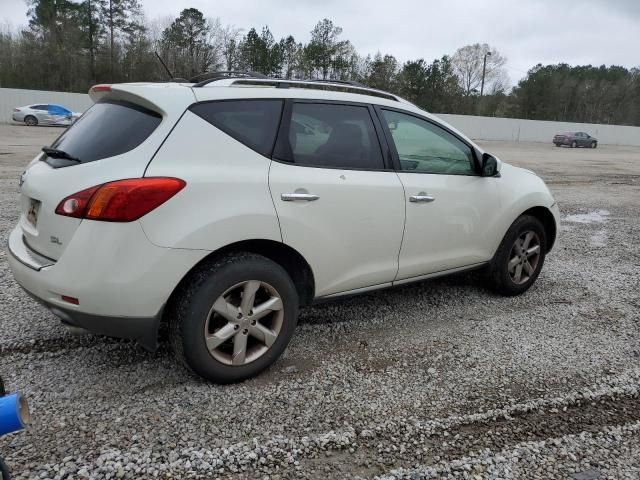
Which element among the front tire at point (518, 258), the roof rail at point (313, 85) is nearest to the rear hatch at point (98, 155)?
the roof rail at point (313, 85)

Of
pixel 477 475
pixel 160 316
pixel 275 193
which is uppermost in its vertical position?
pixel 275 193

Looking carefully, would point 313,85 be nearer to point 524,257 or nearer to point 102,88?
point 102,88

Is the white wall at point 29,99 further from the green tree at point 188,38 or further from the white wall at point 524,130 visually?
the white wall at point 524,130

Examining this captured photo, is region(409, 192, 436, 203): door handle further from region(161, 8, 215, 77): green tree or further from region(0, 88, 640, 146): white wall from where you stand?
region(161, 8, 215, 77): green tree

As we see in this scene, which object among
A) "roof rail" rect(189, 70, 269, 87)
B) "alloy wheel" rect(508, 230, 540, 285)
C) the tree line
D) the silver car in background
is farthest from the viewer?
the tree line

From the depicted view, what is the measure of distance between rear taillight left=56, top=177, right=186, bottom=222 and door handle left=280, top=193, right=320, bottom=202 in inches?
26.9

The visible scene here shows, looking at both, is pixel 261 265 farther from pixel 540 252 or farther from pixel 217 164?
pixel 540 252

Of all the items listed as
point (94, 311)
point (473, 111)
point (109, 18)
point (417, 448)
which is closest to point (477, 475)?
point (417, 448)

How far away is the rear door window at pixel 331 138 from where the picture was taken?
3.17 metres

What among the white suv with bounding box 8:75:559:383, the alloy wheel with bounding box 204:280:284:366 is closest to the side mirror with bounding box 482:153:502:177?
the white suv with bounding box 8:75:559:383

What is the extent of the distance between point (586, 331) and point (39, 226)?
3943 mm

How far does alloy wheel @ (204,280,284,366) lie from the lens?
9.40ft

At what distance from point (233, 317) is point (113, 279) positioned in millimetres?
685

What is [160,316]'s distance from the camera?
8.87ft
